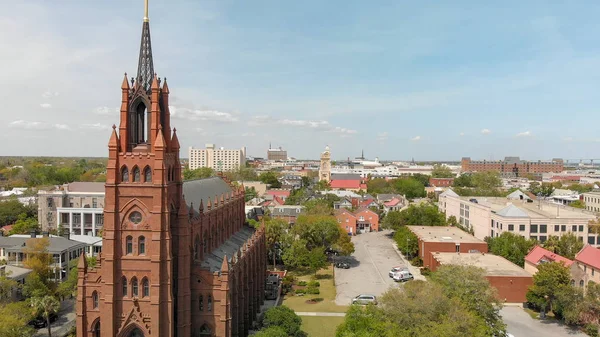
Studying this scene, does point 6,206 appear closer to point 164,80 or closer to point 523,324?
point 164,80

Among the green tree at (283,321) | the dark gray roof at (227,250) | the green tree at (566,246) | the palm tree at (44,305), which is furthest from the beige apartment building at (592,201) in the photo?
the palm tree at (44,305)

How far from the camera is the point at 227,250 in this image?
47.6 meters

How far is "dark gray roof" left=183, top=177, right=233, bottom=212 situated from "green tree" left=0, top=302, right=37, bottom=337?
1588 cm

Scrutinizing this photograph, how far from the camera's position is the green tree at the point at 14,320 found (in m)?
32.6

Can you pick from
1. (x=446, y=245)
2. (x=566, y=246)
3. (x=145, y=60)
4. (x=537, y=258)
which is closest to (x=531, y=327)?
(x=537, y=258)

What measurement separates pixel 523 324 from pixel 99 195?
75.2 meters

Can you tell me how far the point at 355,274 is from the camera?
66250mm

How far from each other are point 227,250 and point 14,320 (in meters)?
20.2

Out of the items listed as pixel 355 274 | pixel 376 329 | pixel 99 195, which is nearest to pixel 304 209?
pixel 355 274

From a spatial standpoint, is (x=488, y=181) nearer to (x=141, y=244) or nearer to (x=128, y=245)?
(x=141, y=244)

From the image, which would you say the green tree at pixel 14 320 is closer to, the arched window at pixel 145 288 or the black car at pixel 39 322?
the black car at pixel 39 322

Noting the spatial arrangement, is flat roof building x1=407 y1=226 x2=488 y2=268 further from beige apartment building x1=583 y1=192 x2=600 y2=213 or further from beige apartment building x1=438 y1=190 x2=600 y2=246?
beige apartment building x1=583 y1=192 x2=600 y2=213

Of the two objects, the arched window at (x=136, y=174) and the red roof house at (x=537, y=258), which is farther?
the red roof house at (x=537, y=258)

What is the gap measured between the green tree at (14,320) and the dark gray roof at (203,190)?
52.1 feet
